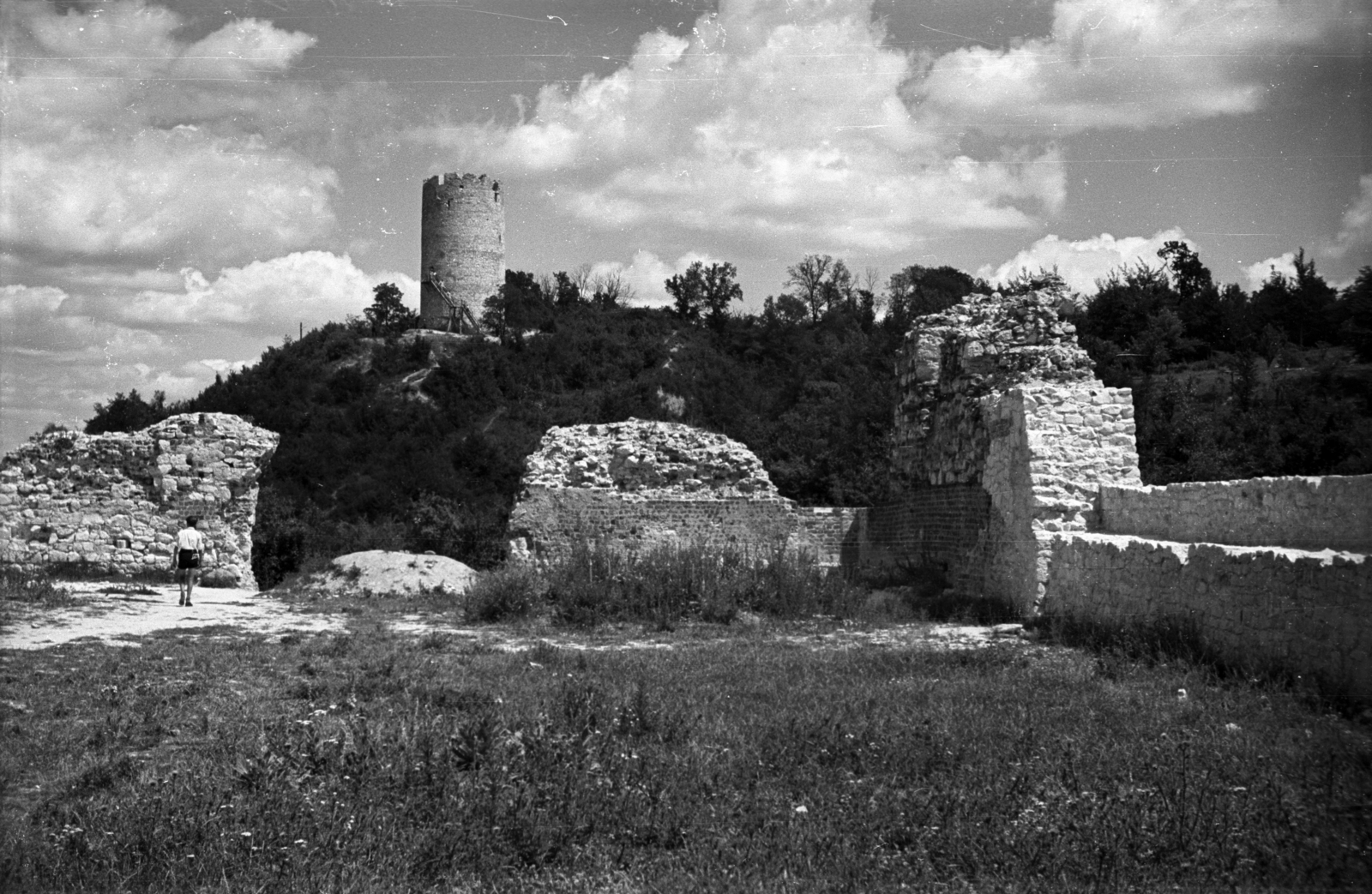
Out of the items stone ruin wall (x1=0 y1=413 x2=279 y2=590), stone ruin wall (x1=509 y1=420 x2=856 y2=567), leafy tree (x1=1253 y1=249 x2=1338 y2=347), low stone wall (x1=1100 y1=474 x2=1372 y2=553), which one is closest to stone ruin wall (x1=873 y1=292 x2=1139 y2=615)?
low stone wall (x1=1100 y1=474 x2=1372 y2=553)

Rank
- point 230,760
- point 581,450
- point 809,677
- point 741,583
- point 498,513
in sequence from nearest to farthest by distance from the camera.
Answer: point 230,760 → point 809,677 → point 741,583 → point 581,450 → point 498,513

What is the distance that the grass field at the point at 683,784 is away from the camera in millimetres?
4543

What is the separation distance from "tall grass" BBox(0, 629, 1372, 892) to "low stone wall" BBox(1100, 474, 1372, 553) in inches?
73.6

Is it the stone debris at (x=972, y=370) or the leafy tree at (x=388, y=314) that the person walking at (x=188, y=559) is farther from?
the leafy tree at (x=388, y=314)

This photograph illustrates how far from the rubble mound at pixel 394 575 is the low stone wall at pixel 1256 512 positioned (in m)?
9.12

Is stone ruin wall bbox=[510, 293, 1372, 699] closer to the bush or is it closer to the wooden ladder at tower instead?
the bush

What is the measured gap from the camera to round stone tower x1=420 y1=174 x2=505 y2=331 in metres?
68.9

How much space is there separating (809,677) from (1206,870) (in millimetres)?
4415

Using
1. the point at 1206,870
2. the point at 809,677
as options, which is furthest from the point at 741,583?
the point at 1206,870

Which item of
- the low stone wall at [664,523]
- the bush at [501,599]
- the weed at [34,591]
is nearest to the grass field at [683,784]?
the bush at [501,599]

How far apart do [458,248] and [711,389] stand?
26.8 m

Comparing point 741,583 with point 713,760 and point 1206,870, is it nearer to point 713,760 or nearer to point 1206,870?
point 713,760

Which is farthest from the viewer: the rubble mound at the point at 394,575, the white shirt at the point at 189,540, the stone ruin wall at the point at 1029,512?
the rubble mound at the point at 394,575

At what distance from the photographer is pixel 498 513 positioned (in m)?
27.6
